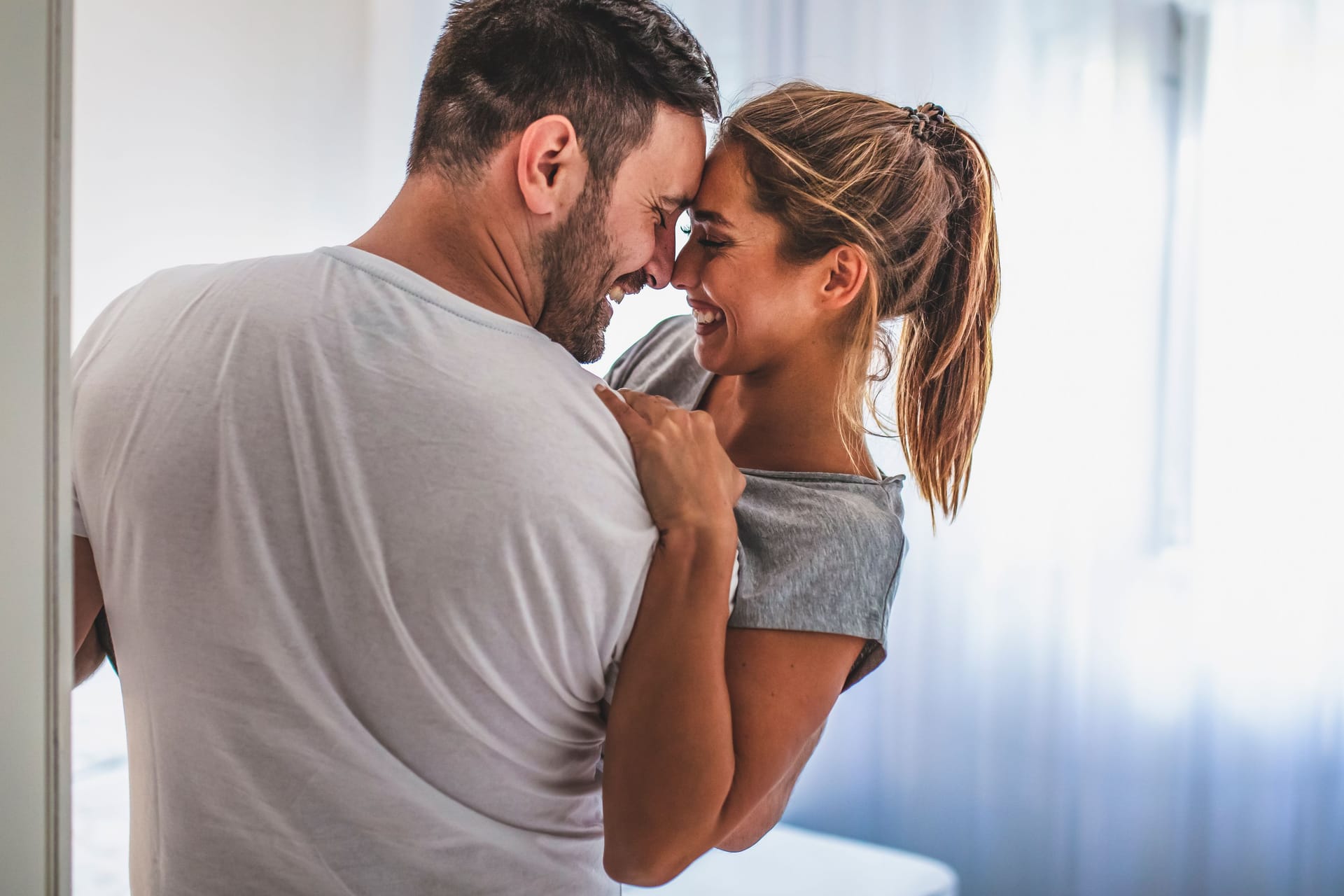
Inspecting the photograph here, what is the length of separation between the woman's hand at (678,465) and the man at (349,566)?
0.02m

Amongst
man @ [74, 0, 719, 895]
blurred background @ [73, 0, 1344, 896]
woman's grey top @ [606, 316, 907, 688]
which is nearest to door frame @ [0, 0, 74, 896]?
man @ [74, 0, 719, 895]

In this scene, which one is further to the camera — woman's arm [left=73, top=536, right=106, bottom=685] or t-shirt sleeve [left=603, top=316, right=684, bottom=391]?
t-shirt sleeve [left=603, top=316, right=684, bottom=391]

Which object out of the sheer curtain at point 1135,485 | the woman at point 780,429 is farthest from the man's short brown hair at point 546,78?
the sheer curtain at point 1135,485

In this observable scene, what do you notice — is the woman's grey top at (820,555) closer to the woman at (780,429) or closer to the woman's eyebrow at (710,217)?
the woman at (780,429)

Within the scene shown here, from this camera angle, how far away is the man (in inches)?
29.3

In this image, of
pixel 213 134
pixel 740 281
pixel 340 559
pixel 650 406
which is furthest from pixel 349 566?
pixel 213 134

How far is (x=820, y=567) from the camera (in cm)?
97

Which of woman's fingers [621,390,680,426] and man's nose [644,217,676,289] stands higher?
man's nose [644,217,676,289]

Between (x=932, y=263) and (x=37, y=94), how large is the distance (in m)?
1.00

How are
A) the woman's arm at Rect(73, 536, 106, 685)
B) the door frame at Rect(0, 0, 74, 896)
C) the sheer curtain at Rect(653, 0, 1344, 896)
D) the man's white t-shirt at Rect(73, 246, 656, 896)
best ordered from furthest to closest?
the sheer curtain at Rect(653, 0, 1344, 896) < the woman's arm at Rect(73, 536, 106, 685) < the man's white t-shirt at Rect(73, 246, 656, 896) < the door frame at Rect(0, 0, 74, 896)

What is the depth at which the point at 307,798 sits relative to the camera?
30.7 inches

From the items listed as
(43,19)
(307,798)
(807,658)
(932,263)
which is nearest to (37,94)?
(43,19)

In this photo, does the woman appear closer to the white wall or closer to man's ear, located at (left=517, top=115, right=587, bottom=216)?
man's ear, located at (left=517, top=115, right=587, bottom=216)

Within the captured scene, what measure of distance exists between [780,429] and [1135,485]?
1509 mm
